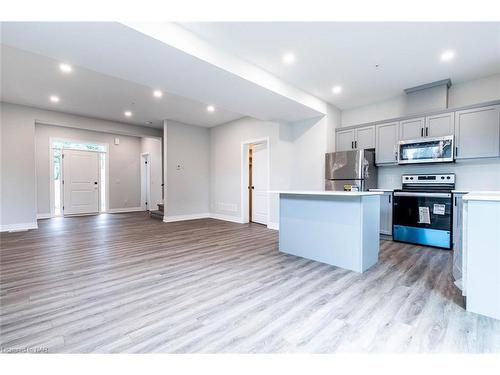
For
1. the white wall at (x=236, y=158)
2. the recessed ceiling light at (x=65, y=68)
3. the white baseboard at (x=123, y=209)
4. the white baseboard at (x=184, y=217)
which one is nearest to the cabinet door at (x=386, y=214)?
the white wall at (x=236, y=158)

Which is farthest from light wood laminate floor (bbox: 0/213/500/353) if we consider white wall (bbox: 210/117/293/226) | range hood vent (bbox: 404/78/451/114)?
white wall (bbox: 210/117/293/226)

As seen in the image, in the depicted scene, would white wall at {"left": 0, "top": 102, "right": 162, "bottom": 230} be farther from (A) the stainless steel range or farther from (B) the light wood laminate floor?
(A) the stainless steel range

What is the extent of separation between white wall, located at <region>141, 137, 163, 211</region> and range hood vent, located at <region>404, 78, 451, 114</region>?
23.5ft

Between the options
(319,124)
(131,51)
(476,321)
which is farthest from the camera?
(319,124)

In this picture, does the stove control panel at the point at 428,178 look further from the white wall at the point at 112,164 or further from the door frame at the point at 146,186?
the white wall at the point at 112,164

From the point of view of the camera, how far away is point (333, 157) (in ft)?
15.6

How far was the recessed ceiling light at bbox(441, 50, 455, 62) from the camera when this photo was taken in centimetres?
311

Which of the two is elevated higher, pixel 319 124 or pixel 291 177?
pixel 319 124

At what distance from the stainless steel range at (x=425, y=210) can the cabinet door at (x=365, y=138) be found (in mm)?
874
